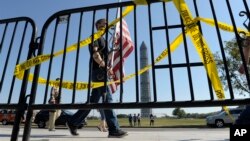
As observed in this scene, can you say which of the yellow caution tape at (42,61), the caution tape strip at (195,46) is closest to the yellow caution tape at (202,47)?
the caution tape strip at (195,46)

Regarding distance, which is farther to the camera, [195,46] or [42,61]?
[42,61]

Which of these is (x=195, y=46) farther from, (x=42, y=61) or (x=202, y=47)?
(x=42, y=61)

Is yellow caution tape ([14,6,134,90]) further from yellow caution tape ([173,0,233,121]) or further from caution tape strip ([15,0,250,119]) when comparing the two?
yellow caution tape ([173,0,233,121])

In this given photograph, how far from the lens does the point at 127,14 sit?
4.09m

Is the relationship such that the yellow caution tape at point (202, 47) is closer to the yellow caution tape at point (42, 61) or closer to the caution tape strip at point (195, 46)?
the caution tape strip at point (195, 46)

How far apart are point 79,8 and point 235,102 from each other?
2.21 metres

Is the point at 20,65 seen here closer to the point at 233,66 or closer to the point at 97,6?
the point at 97,6

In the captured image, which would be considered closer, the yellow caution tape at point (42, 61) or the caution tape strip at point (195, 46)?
the caution tape strip at point (195, 46)

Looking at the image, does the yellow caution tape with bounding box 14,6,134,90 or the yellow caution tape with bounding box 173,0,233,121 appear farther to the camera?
the yellow caution tape with bounding box 14,6,134,90

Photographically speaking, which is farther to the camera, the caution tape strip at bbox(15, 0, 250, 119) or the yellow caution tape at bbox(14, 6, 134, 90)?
the yellow caution tape at bbox(14, 6, 134, 90)

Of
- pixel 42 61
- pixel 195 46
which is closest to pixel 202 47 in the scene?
pixel 195 46

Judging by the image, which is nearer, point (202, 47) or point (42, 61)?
point (202, 47)

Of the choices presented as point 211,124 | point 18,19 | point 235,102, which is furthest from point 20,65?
point 211,124

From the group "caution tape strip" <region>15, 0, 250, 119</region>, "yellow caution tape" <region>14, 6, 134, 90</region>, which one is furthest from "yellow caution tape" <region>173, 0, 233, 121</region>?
"yellow caution tape" <region>14, 6, 134, 90</region>
